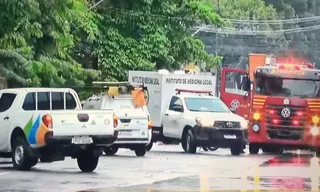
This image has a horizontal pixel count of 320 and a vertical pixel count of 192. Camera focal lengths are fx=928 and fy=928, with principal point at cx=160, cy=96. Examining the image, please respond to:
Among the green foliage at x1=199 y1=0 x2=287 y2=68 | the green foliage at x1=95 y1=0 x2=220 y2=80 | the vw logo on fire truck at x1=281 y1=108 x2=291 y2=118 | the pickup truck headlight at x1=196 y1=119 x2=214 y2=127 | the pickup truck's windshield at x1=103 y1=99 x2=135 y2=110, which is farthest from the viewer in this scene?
the green foliage at x1=199 y1=0 x2=287 y2=68

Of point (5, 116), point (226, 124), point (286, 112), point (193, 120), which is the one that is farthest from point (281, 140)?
point (5, 116)

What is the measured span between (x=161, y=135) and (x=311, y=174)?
1118cm

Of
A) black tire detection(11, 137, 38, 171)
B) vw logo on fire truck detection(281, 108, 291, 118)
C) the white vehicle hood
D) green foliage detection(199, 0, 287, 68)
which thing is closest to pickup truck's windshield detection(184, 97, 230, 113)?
the white vehicle hood

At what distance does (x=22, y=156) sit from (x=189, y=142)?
949 cm

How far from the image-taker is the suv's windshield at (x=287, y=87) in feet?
99.1

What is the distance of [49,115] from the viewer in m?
19.4

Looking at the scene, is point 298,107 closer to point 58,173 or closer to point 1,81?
point 1,81

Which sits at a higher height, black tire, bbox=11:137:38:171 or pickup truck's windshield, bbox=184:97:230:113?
pickup truck's windshield, bbox=184:97:230:113

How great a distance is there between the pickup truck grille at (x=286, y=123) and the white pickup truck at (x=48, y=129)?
1060cm

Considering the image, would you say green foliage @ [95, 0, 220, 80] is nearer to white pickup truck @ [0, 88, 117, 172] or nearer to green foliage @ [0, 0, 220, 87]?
green foliage @ [0, 0, 220, 87]

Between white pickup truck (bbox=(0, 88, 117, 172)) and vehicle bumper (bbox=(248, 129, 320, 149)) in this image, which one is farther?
vehicle bumper (bbox=(248, 129, 320, 149))

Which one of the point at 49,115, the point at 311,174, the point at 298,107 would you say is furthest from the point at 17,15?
the point at 298,107

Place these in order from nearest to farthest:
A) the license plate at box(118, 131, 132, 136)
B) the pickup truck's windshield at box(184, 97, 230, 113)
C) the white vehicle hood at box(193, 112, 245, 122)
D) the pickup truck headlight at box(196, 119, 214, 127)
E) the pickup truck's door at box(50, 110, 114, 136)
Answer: the pickup truck's door at box(50, 110, 114, 136)
the license plate at box(118, 131, 132, 136)
the pickup truck headlight at box(196, 119, 214, 127)
the white vehicle hood at box(193, 112, 245, 122)
the pickup truck's windshield at box(184, 97, 230, 113)

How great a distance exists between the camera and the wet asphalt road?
55.7 ft
